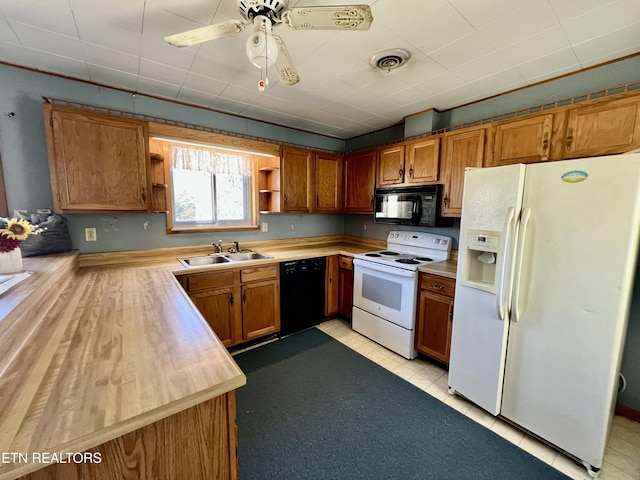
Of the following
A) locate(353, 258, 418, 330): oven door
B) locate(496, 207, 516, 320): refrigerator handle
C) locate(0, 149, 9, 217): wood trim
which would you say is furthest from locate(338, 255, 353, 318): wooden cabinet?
locate(0, 149, 9, 217): wood trim

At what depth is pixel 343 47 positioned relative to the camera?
69.0 inches

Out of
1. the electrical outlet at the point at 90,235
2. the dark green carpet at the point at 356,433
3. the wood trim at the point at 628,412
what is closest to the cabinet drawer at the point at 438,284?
the dark green carpet at the point at 356,433

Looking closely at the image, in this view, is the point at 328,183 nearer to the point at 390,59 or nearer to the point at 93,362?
the point at 390,59

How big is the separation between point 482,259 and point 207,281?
7.38 ft

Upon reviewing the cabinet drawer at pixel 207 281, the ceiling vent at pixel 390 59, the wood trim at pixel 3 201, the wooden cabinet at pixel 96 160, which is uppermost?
the ceiling vent at pixel 390 59

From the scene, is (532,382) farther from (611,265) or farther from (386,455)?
(386,455)

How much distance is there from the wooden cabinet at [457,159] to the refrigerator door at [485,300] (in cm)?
64

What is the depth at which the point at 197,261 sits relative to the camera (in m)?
2.83

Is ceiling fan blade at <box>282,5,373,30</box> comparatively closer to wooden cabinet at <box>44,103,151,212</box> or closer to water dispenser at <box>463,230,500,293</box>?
water dispenser at <box>463,230,500,293</box>

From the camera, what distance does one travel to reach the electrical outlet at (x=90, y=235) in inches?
93.4

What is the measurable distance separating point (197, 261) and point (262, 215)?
3.19 feet

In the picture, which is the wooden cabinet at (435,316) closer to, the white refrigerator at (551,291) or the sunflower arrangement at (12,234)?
the white refrigerator at (551,291)

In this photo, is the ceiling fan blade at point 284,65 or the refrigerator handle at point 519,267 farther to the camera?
the refrigerator handle at point 519,267

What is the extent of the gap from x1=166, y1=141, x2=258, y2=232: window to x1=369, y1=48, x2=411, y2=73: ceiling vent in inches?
69.4
